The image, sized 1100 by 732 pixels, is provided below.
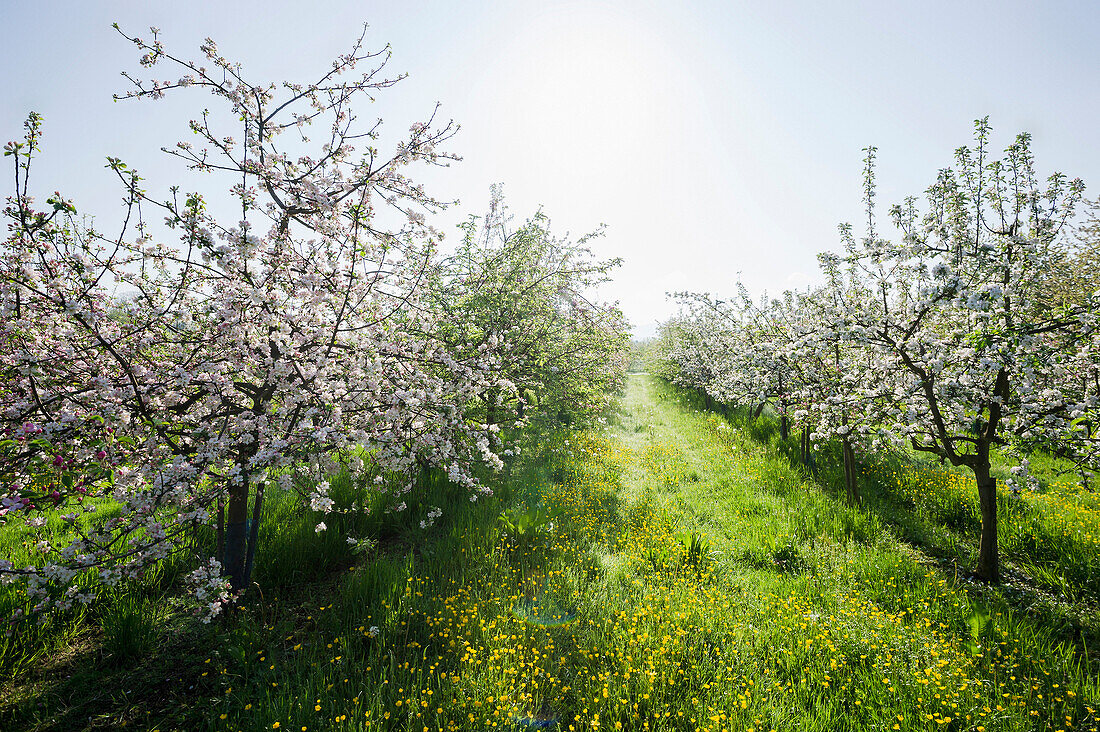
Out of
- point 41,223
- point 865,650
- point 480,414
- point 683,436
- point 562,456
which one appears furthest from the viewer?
point 683,436

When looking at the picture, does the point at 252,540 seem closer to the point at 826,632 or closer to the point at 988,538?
the point at 826,632

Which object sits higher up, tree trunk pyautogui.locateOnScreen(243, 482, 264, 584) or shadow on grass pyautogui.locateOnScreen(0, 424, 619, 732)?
tree trunk pyautogui.locateOnScreen(243, 482, 264, 584)

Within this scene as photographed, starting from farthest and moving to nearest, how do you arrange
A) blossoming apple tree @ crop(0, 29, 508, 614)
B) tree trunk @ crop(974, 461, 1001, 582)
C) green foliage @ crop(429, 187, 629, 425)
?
green foliage @ crop(429, 187, 629, 425) → tree trunk @ crop(974, 461, 1001, 582) → blossoming apple tree @ crop(0, 29, 508, 614)

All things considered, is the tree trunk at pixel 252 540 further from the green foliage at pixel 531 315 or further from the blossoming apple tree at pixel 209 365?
the green foliage at pixel 531 315

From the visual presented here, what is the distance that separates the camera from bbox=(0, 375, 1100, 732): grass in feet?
10.8

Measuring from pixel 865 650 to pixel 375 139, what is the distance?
7339 millimetres

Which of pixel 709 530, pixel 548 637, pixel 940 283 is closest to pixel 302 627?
pixel 548 637

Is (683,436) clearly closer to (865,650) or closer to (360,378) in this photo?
(865,650)

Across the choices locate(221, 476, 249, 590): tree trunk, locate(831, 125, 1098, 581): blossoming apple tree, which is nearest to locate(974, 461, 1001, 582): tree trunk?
locate(831, 125, 1098, 581): blossoming apple tree

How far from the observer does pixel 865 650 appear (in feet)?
13.3

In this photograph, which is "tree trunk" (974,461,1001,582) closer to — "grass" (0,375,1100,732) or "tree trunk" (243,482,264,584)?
"grass" (0,375,1100,732)

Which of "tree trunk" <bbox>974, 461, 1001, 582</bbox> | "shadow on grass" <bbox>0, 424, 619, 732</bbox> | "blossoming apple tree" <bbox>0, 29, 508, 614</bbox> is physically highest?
→ "blossoming apple tree" <bbox>0, 29, 508, 614</bbox>

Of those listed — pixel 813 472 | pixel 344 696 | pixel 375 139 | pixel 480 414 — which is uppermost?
pixel 375 139

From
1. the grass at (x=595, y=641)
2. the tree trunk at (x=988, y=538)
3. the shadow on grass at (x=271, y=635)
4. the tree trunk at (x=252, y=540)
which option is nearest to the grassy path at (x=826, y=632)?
the grass at (x=595, y=641)
